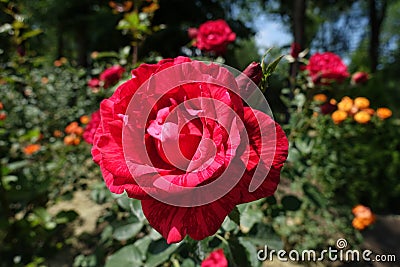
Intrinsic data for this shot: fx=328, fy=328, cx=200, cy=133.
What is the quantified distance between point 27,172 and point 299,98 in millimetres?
1523

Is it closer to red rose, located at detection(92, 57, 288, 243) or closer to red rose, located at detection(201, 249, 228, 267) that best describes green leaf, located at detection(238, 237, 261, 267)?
red rose, located at detection(201, 249, 228, 267)

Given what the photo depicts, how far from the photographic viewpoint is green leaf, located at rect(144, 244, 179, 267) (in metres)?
0.78

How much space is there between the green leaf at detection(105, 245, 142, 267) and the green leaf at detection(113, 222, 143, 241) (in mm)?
47

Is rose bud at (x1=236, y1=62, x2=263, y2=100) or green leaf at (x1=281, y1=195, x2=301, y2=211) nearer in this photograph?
rose bud at (x1=236, y1=62, x2=263, y2=100)

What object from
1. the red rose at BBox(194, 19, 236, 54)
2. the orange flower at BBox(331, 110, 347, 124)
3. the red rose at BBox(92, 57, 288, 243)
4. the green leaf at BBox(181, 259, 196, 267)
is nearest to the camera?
the red rose at BBox(92, 57, 288, 243)

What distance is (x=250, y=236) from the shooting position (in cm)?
97

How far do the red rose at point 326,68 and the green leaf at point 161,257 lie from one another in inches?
31.9

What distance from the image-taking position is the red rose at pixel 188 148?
426 millimetres

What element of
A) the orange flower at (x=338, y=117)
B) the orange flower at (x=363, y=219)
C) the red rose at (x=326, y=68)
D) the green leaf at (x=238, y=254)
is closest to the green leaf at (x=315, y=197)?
the orange flower at (x=338, y=117)

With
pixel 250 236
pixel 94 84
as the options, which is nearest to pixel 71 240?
pixel 94 84

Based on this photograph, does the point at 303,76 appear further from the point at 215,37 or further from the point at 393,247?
the point at 393,247

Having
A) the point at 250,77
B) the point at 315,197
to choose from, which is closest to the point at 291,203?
the point at 315,197

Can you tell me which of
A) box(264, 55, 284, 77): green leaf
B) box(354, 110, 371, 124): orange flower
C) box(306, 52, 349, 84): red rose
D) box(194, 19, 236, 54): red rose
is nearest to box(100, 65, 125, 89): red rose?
box(194, 19, 236, 54): red rose

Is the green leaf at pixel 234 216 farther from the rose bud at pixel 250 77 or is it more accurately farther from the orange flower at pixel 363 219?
the orange flower at pixel 363 219
